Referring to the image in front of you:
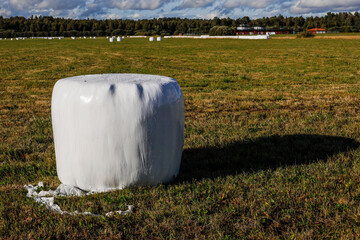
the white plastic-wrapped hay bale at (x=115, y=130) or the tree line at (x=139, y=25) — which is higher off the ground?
the tree line at (x=139, y=25)

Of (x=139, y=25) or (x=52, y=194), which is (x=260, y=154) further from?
(x=139, y=25)

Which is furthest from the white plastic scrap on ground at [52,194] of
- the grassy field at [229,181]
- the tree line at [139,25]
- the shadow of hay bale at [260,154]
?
the tree line at [139,25]

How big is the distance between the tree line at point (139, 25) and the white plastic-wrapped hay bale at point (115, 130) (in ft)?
392

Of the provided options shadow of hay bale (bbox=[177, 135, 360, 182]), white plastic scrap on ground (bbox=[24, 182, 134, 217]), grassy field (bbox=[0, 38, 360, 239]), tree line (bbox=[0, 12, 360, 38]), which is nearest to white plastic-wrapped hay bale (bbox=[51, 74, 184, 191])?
white plastic scrap on ground (bbox=[24, 182, 134, 217])

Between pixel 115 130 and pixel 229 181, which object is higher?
pixel 115 130

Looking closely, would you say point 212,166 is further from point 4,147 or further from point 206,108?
point 206,108

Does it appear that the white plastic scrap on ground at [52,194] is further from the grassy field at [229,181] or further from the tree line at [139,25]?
the tree line at [139,25]

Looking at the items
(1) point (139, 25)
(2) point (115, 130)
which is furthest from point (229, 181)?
(1) point (139, 25)

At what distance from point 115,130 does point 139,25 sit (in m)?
166

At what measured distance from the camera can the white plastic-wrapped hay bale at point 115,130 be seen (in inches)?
160

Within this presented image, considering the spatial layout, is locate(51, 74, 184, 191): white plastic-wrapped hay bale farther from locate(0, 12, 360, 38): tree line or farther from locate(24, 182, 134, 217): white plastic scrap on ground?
locate(0, 12, 360, 38): tree line

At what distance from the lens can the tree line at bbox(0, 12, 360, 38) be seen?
12812 cm

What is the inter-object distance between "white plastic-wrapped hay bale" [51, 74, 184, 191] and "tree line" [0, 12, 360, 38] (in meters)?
119

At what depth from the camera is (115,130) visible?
13.3 ft
